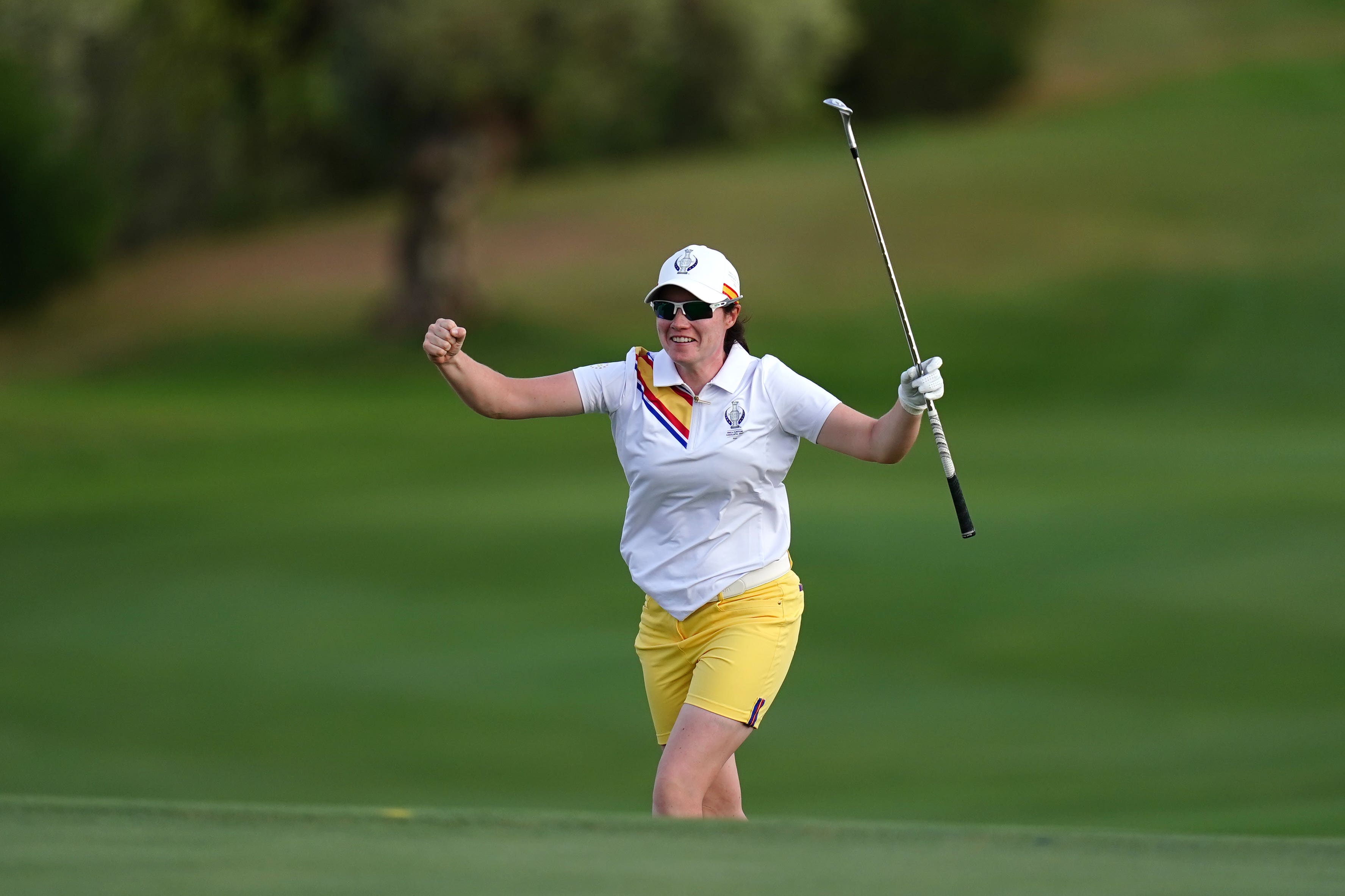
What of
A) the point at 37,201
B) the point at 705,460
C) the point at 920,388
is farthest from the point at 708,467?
the point at 37,201

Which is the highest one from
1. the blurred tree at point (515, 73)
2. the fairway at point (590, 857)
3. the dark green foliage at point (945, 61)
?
the dark green foliage at point (945, 61)

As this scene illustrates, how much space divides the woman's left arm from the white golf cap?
448 mm

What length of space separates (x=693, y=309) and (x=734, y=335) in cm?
29

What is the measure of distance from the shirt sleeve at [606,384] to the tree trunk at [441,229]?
22.3 m

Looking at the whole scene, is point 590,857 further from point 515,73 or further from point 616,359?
point 616,359

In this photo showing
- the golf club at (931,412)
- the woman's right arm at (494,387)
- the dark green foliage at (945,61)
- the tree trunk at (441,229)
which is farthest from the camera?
the dark green foliage at (945,61)

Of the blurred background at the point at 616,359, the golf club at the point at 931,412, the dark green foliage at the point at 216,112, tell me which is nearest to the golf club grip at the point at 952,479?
the golf club at the point at 931,412

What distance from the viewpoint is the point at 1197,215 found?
3138 cm

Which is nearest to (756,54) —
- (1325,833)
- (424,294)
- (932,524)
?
(424,294)

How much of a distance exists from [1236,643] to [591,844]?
8.06m

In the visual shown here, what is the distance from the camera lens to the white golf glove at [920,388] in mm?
5273

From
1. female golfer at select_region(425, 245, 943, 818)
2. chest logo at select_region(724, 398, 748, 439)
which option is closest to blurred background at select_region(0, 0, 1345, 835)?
female golfer at select_region(425, 245, 943, 818)

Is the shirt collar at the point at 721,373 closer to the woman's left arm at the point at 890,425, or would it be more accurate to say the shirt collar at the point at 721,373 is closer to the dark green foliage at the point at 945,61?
the woman's left arm at the point at 890,425

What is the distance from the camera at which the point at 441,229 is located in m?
28.6
